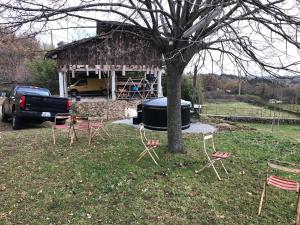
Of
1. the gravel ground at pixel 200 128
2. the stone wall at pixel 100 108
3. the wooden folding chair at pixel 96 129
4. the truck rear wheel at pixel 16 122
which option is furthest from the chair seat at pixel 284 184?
the stone wall at pixel 100 108

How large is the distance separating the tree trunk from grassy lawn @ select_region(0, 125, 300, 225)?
425 millimetres

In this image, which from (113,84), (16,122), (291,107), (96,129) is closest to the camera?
(96,129)

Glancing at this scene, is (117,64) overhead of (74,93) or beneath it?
overhead

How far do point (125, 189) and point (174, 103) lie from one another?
250 cm

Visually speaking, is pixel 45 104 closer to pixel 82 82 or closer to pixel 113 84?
pixel 113 84

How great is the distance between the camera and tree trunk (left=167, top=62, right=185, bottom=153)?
23.6ft

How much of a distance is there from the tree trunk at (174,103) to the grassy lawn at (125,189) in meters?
0.42

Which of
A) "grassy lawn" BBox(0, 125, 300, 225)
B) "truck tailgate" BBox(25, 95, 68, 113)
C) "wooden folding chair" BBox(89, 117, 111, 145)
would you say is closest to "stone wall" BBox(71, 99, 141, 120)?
"truck tailgate" BBox(25, 95, 68, 113)

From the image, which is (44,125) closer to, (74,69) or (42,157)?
(42,157)

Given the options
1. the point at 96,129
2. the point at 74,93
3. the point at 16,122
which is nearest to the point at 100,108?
the point at 74,93

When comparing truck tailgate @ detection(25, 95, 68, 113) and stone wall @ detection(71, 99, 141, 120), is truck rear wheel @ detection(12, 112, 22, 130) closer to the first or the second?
truck tailgate @ detection(25, 95, 68, 113)

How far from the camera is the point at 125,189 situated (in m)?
5.53

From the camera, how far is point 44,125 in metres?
14.2

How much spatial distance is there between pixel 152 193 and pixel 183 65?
3.01m
